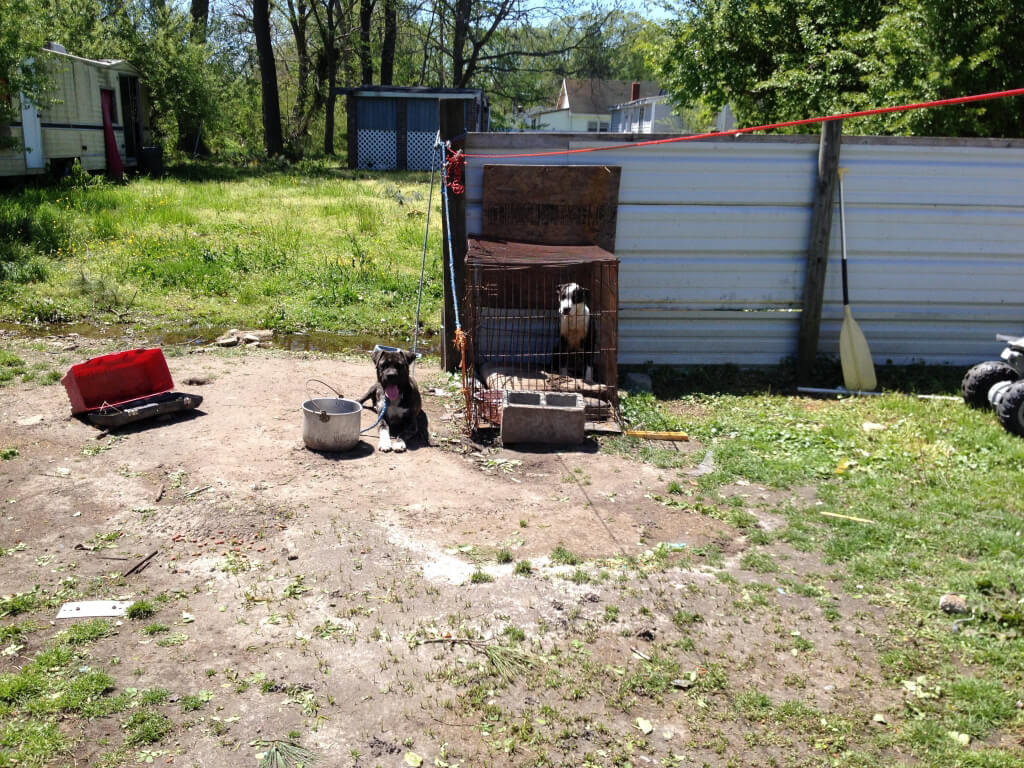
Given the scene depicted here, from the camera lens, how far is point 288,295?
1161cm

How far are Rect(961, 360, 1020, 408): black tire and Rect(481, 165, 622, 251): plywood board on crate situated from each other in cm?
349

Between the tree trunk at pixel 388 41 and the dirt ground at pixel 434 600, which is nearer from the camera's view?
the dirt ground at pixel 434 600

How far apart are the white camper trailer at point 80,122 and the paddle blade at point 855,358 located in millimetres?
14445

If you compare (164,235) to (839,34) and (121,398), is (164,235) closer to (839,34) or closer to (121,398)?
(121,398)

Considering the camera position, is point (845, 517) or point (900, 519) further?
point (845, 517)

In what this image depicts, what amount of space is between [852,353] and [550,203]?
3.26m

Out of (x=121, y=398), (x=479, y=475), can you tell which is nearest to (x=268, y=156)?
(x=121, y=398)

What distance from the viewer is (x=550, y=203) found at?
8.08m

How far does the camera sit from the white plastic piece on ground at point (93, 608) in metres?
4.01

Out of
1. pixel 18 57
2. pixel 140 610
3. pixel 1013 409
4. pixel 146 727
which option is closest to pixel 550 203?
pixel 1013 409

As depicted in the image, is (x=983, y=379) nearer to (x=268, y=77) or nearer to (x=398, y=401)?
(x=398, y=401)

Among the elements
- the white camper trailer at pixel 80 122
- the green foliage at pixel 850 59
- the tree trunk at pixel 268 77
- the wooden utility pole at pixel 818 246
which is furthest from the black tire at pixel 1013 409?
the tree trunk at pixel 268 77

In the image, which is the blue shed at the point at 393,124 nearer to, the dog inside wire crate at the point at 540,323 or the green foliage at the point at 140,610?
the dog inside wire crate at the point at 540,323

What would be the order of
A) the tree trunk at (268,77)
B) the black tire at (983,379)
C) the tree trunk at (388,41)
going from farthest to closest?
the tree trunk at (388,41) < the tree trunk at (268,77) < the black tire at (983,379)
